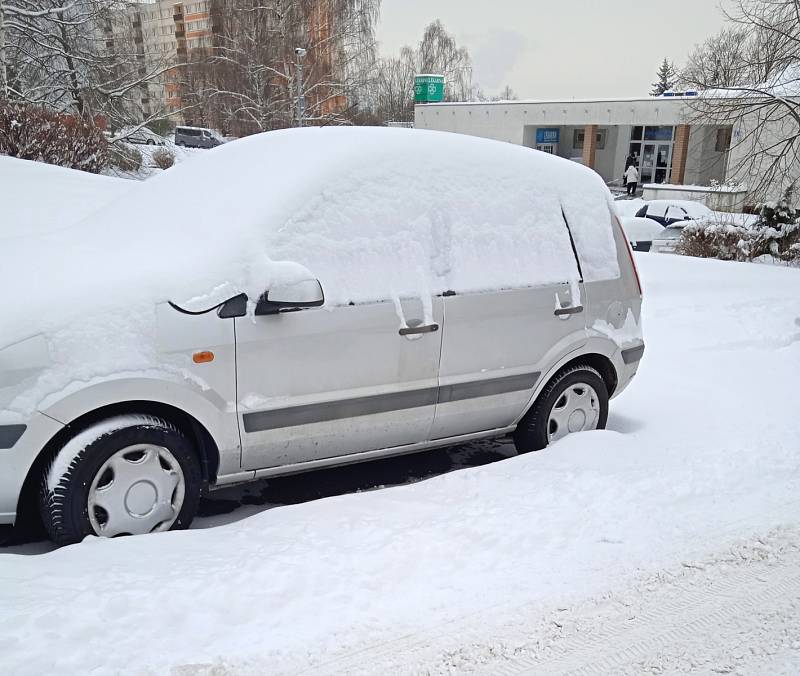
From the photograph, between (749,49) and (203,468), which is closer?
(203,468)

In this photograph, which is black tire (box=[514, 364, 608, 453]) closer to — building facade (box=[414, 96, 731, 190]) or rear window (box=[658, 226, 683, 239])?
rear window (box=[658, 226, 683, 239])

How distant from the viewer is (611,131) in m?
41.4

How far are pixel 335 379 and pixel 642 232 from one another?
13.8 m

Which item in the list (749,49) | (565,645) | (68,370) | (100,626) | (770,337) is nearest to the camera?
(100,626)

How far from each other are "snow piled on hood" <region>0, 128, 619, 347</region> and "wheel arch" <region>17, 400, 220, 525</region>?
42 cm

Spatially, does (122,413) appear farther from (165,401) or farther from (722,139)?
(722,139)

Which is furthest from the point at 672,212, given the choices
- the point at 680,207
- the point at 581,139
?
the point at 581,139

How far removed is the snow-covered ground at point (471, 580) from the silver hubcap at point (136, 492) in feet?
0.41

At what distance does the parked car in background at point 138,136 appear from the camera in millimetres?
16731

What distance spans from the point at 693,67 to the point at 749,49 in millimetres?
1493

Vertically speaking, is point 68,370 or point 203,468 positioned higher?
point 68,370

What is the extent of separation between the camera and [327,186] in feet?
11.4

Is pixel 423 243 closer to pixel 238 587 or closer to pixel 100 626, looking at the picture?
pixel 238 587

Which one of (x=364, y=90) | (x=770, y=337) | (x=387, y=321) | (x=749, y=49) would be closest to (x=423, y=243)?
(x=387, y=321)
